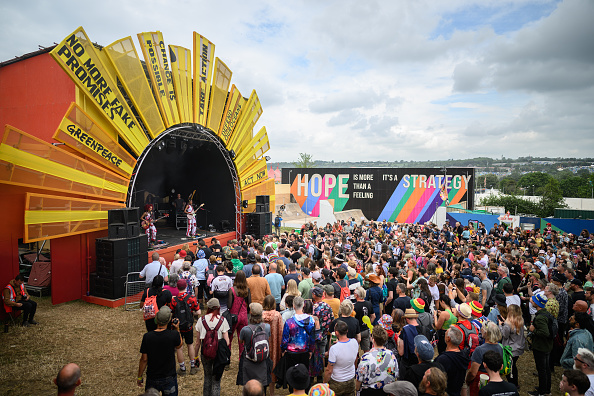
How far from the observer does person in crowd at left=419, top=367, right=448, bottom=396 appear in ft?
10.3

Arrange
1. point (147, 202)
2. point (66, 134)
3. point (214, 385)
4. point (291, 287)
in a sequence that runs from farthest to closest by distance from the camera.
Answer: point (147, 202)
point (66, 134)
point (291, 287)
point (214, 385)

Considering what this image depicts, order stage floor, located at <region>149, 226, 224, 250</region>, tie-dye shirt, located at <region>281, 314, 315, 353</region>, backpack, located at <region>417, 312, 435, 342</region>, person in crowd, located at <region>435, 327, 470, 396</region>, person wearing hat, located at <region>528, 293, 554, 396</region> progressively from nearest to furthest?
person in crowd, located at <region>435, 327, 470, 396</region> < tie-dye shirt, located at <region>281, 314, 315, 353</region> < backpack, located at <region>417, 312, 435, 342</region> < person wearing hat, located at <region>528, 293, 554, 396</region> < stage floor, located at <region>149, 226, 224, 250</region>

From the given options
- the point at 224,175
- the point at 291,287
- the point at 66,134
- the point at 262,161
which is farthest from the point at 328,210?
the point at 291,287

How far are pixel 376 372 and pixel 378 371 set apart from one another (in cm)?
2

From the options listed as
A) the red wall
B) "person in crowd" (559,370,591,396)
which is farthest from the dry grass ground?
the red wall

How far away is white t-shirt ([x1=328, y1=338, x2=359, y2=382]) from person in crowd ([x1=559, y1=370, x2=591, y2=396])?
203cm

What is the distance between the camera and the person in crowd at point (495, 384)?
333cm

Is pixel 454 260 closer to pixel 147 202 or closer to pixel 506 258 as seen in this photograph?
pixel 506 258

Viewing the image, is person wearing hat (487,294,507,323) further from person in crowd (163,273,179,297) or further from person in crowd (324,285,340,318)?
person in crowd (163,273,179,297)

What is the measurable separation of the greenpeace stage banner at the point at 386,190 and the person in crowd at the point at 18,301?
25.1 meters

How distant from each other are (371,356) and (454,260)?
7.05 m

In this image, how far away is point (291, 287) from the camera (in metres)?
5.22

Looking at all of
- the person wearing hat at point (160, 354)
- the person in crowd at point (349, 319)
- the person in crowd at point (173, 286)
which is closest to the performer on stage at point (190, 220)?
→ the person in crowd at point (173, 286)

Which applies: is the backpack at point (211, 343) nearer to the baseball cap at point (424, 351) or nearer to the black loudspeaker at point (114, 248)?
the baseball cap at point (424, 351)
